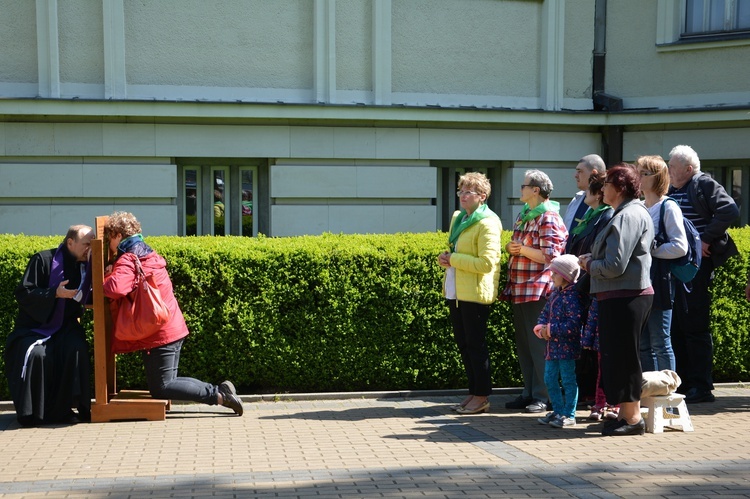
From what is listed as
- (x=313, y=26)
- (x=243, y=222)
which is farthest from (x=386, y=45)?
(x=243, y=222)

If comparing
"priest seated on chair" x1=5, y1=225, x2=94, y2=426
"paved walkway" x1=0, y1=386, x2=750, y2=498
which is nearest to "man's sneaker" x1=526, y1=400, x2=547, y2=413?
"paved walkway" x1=0, y1=386, x2=750, y2=498

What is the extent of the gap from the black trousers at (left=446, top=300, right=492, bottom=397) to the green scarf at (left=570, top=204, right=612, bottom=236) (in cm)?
102

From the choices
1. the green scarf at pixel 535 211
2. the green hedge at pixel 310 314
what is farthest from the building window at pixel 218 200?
the green scarf at pixel 535 211

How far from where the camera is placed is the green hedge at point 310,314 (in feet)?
30.3

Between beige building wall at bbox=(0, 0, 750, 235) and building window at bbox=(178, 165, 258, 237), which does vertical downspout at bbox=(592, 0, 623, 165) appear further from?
building window at bbox=(178, 165, 258, 237)

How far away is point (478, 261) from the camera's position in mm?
8430

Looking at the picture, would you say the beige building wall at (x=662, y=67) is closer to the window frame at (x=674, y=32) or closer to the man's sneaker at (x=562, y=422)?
the window frame at (x=674, y=32)

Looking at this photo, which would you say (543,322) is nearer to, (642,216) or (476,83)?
(642,216)

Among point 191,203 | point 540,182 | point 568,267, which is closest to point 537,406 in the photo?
point 568,267

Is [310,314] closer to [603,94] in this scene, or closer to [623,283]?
[623,283]

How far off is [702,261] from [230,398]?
4.50m

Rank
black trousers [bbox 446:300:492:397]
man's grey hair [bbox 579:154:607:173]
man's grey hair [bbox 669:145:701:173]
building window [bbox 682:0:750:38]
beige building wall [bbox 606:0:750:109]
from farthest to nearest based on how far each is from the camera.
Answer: building window [bbox 682:0:750:38], beige building wall [bbox 606:0:750:109], man's grey hair [bbox 669:145:701:173], black trousers [bbox 446:300:492:397], man's grey hair [bbox 579:154:607:173]

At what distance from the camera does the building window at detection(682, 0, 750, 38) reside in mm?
15812

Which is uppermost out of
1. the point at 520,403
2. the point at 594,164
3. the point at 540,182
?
the point at 594,164
